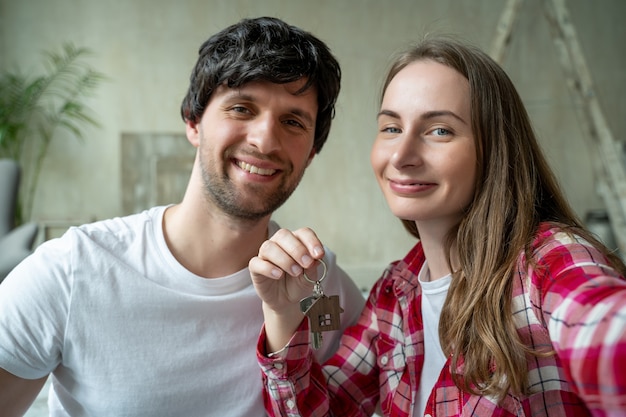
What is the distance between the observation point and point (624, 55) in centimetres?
571

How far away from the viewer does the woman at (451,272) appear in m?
0.98

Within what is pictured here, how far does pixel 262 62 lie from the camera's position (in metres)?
1.34

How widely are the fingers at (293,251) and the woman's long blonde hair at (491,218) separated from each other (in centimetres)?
29

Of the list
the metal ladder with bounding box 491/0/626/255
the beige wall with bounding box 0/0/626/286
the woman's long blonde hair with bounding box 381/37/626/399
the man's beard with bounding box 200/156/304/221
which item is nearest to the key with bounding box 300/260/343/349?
the woman's long blonde hair with bounding box 381/37/626/399

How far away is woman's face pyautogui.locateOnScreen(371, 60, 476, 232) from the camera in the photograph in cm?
113

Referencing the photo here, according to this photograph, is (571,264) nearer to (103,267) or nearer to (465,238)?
(465,238)

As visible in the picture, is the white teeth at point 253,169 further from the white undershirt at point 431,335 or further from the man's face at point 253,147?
the white undershirt at point 431,335

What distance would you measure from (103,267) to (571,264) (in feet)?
2.97

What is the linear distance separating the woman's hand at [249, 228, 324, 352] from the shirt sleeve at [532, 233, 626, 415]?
1.22 feet

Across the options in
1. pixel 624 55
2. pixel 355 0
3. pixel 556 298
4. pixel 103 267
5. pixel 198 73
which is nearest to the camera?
pixel 556 298

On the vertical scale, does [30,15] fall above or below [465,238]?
above

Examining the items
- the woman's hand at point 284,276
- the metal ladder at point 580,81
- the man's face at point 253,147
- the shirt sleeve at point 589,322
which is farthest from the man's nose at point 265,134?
the metal ladder at point 580,81

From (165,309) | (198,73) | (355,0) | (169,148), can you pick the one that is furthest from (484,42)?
(165,309)

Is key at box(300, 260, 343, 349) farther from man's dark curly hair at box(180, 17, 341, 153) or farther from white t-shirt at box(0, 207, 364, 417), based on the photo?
man's dark curly hair at box(180, 17, 341, 153)
